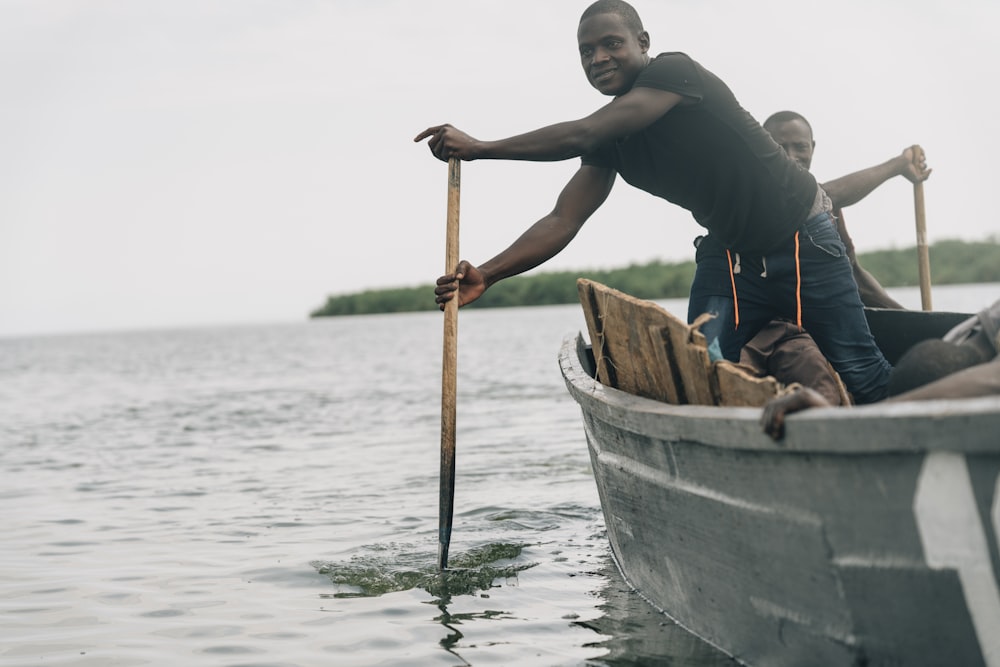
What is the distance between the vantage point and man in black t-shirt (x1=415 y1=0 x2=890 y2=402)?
13.1 feet

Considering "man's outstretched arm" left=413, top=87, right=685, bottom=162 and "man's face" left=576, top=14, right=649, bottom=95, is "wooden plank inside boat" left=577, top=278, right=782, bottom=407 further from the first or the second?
"man's face" left=576, top=14, right=649, bottom=95

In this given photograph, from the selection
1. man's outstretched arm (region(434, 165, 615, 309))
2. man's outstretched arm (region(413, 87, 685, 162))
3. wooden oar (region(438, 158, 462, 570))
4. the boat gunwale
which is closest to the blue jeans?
man's outstretched arm (region(434, 165, 615, 309))

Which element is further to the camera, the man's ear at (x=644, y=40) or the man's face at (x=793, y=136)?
the man's face at (x=793, y=136)

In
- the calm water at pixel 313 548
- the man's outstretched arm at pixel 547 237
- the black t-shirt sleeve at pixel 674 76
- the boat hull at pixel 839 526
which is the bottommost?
the calm water at pixel 313 548

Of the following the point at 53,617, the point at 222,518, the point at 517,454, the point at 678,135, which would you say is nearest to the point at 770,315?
the point at 678,135

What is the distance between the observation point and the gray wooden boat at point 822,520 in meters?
2.48

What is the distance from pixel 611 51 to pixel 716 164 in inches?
23.4

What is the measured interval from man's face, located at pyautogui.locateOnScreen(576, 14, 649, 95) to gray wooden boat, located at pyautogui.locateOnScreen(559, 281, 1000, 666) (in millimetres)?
851

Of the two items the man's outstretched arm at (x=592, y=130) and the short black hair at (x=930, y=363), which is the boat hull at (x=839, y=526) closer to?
the short black hair at (x=930, y=363)

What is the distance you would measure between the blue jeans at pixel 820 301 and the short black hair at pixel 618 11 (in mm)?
1063

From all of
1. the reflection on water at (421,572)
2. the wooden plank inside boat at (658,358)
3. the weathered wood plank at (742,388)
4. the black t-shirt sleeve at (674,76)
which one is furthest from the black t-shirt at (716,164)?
the reflection on water at (421,572)

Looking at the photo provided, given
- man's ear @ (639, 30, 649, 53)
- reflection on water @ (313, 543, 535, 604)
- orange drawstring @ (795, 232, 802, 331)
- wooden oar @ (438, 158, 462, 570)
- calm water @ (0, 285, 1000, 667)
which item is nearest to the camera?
man's ear @ (639, 30, 649, 53)

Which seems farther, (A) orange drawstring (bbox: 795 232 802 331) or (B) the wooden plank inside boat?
(A) orange drawstring (bbox: 795 232 802 331)

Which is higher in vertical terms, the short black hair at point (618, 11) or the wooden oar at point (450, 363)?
the short black hair at point (618, 11)
